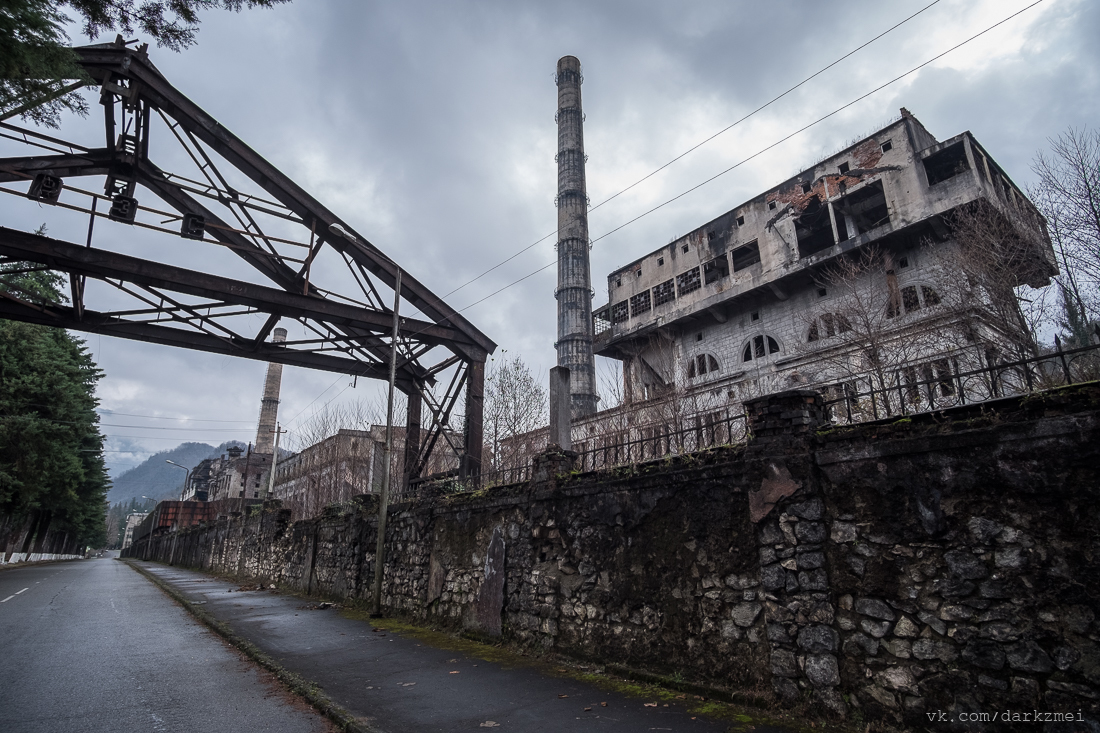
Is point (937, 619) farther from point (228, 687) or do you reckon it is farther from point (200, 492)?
point (200, 492)

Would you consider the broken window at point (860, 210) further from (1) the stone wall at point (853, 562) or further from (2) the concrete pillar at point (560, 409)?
(1) the stone wall at point (853, 562)

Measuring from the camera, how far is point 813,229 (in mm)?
26906

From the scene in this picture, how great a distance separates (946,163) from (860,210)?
3.46 metres

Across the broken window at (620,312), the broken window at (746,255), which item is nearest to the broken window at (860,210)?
the broken window at (746,255)

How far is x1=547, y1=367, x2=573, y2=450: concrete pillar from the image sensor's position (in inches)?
360

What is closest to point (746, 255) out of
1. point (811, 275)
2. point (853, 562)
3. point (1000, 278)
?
point (811, 275)

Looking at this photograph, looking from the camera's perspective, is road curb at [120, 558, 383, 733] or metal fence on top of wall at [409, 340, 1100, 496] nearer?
metal fence on top of wall at [409, 340, 1100, 496]

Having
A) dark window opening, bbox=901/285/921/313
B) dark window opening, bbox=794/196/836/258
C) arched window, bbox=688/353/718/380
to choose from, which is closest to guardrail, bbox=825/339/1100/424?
dark window opening, bbox=901/285/921/313

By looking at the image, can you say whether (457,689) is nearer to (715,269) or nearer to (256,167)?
(256,167)

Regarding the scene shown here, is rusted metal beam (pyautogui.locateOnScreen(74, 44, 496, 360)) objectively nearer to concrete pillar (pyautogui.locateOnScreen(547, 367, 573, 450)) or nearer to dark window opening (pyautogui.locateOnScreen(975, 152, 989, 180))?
concrete pillar (pyautogui.locateOnScreen(547, 367, 573, 450))

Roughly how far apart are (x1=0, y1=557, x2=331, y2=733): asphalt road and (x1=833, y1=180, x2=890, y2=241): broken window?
26.5 metres

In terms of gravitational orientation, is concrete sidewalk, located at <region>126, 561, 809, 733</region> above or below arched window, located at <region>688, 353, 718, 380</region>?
below

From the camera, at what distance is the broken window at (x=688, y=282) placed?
99.3 ft

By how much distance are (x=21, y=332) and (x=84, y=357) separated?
9286 millimetres
